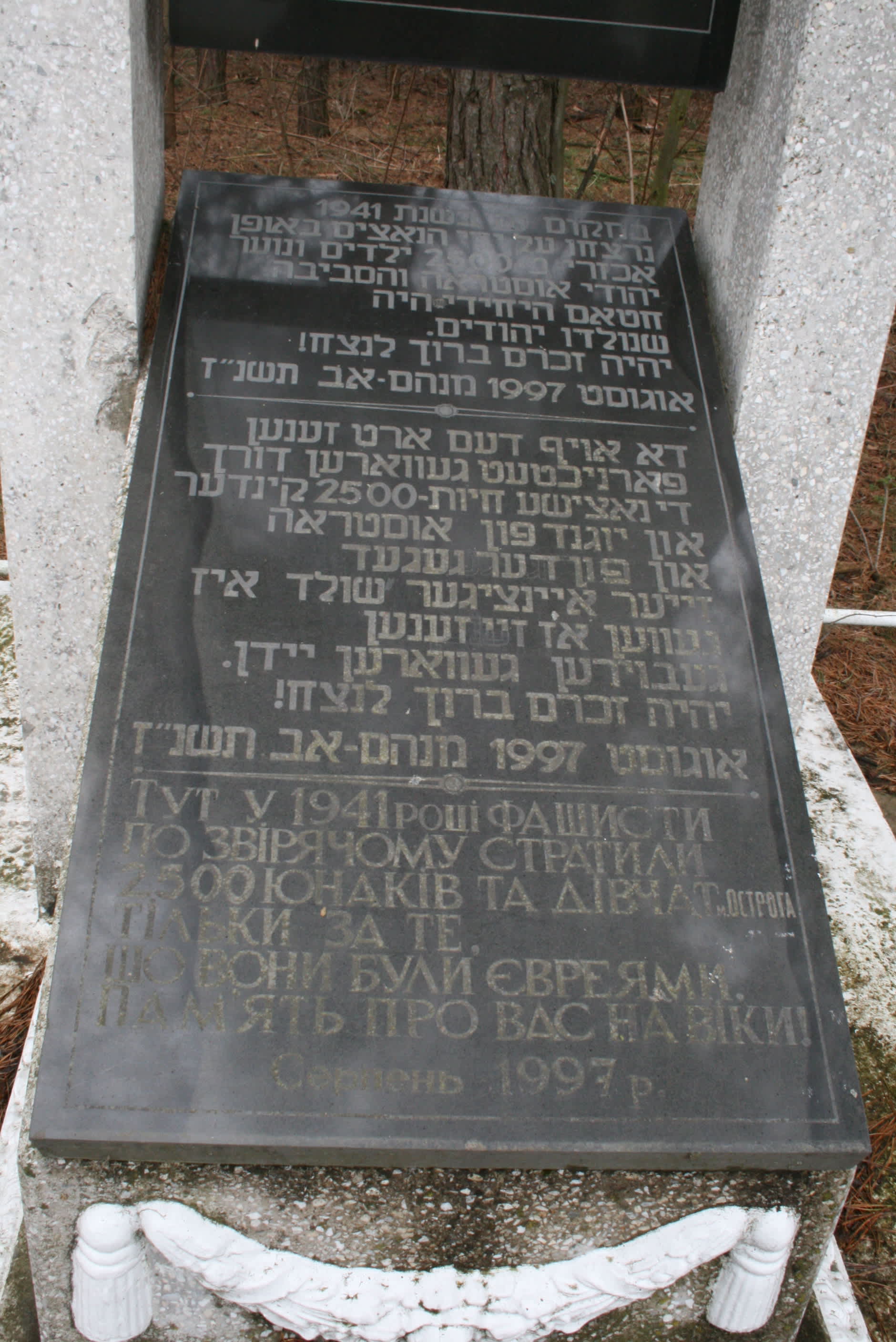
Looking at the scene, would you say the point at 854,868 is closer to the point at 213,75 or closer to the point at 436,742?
the point at 436,742

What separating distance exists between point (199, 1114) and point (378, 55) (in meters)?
2.55

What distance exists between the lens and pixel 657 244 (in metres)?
2.94

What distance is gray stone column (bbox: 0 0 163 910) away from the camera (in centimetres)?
242

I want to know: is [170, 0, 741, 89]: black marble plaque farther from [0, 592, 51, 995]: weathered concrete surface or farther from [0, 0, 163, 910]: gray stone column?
[0, 592, 51, 995]: weathered concrete surface

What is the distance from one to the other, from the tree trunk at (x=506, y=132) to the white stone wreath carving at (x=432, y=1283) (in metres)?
3.93

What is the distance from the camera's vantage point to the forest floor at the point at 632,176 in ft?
9.21

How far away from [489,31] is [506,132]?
1.84m

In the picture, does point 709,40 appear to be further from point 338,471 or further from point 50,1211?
point 50,1211

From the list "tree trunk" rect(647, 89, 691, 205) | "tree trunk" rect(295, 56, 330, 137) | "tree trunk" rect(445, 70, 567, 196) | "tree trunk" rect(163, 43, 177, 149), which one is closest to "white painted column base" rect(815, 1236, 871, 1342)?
"tree trunk" rect(445, 70, 567, 196)

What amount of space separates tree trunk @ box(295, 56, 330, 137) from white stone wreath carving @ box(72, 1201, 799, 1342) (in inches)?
268

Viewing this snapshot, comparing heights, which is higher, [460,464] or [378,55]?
[378,55]

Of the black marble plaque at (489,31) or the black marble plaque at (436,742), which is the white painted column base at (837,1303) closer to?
the black marble plaque at (436,742)

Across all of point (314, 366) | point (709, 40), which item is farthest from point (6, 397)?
point (709, 40)

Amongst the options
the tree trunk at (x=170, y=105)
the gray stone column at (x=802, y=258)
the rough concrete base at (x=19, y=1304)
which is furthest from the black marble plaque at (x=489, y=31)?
the tree trunk at (x=170, y=105)
